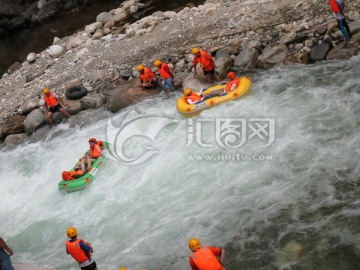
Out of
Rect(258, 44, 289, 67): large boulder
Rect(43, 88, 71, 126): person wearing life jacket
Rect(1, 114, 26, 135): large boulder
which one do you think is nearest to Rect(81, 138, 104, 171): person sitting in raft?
Rect(43, 88, 71, 126): person wearing life jacket

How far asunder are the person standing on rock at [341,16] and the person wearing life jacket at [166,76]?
5.16 metres

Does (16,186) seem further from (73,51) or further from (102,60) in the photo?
(73,51)

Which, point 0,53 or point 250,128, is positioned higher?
point 0,53

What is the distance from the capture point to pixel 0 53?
1038 inches

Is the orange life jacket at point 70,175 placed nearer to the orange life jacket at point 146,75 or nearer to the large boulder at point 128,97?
the large boulder at point 128,97

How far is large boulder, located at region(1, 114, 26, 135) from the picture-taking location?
15.7 m

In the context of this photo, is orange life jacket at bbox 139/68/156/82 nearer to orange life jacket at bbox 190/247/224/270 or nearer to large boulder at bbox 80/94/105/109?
large boulder at bbox 80/94/105/109

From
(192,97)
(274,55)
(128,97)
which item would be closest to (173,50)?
(128,97)

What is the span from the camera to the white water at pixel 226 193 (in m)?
8.15

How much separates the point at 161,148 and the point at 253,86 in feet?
11.1

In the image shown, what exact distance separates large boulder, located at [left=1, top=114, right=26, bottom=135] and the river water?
332 inches

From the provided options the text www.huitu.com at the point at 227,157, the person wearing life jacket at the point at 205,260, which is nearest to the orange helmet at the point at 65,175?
the text www.huitu.com at the point at 227,157

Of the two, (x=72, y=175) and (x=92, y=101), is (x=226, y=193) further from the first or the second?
(x=92, y=101)

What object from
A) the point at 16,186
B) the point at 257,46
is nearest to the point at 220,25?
the point at 257,46
